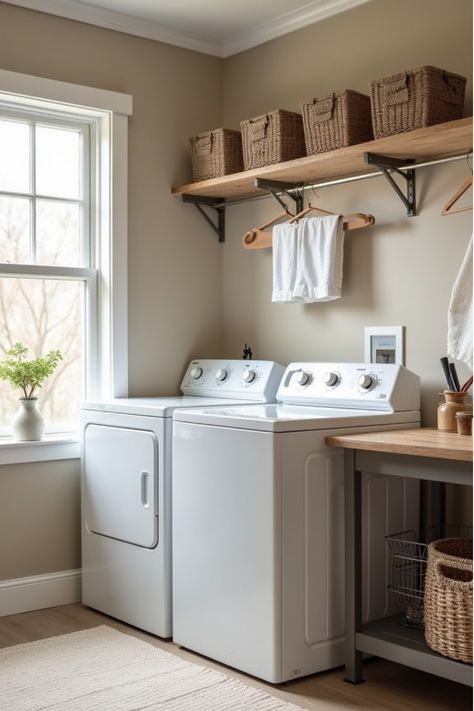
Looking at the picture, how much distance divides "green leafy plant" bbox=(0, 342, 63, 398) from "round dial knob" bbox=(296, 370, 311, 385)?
40.1 inches

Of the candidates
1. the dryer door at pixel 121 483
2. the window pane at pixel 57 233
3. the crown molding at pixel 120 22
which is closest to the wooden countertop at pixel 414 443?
the dryer door at pixel 121 483

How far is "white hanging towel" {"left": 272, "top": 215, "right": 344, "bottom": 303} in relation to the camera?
3.53 m

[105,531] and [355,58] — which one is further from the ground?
[355,58]

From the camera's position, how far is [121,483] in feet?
11.4

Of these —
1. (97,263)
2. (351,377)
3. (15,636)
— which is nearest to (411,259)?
(351,377)

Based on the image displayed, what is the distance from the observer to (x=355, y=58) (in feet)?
11.8

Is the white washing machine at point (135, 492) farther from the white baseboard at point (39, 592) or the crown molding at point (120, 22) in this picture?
the crown molding at point (120, 22)

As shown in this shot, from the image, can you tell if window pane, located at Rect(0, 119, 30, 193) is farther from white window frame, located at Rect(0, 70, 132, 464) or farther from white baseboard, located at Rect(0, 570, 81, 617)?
white baseboard, located at Rect(0, 570, 81, 617)

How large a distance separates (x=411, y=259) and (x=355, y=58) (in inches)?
35.5

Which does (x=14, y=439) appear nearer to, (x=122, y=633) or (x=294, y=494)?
(x=122, y=633)

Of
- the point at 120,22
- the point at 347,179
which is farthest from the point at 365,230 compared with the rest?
the point at 120,22

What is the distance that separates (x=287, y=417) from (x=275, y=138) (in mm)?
1269

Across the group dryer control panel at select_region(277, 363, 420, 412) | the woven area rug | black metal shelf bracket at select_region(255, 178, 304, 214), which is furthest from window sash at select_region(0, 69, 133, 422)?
the woven area rug

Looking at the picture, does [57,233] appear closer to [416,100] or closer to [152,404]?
[152,404]
